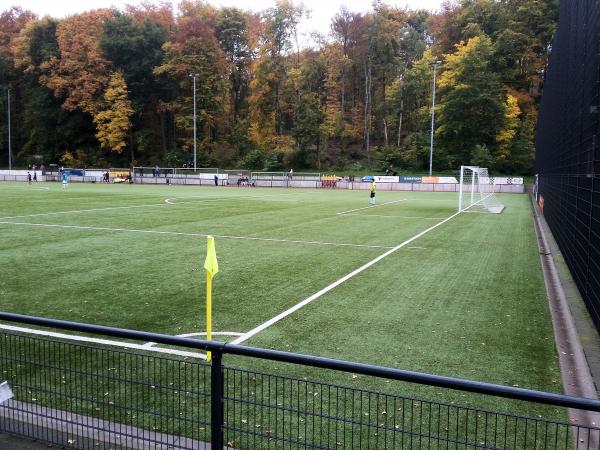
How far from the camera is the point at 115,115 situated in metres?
78.7

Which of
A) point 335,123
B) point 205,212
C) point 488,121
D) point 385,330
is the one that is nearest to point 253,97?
point 335,123

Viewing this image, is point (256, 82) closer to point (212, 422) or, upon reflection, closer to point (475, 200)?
point (475, 200)

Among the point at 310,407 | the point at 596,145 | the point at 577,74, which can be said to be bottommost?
the point at 310,407

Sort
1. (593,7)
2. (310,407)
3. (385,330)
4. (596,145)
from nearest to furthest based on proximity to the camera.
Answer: (310,407) < (385,330) < (596,145) < (593,7)

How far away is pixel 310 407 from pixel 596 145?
6354 mm

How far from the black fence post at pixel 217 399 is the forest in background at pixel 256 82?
225 ft

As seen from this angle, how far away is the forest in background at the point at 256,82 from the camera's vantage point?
72.8 metres

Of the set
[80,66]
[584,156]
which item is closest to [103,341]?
[584,156]

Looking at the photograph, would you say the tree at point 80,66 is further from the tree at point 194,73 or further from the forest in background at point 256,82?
the tree at point 194,73

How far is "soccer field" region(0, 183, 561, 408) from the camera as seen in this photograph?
273 inches

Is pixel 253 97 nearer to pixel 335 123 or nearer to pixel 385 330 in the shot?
pixel 335 123

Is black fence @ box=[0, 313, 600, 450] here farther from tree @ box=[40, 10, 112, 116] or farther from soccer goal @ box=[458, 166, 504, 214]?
tree @ box=[40, 10, 112, 116]

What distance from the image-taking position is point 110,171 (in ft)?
230

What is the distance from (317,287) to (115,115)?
2969 inches
